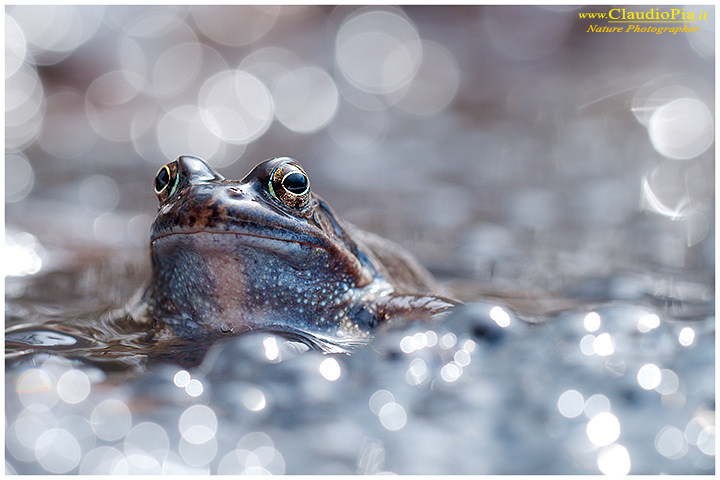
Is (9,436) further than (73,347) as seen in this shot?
No

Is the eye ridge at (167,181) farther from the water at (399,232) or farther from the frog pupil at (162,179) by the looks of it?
the water at (399,232)

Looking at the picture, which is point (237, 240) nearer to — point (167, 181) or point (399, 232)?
point (167, 181)

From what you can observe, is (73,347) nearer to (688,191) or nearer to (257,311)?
(257,311)

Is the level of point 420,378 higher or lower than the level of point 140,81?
lower

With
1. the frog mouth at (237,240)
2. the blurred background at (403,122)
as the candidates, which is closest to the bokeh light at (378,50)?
the blurred background at (403,122)

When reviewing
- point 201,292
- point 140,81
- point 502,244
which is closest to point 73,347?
point 201,292

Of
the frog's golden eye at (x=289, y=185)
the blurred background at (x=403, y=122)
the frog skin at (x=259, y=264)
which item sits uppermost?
the blurred background at (x=403, y=122)

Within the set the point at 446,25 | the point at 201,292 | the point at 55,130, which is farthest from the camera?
the point at 446,25
